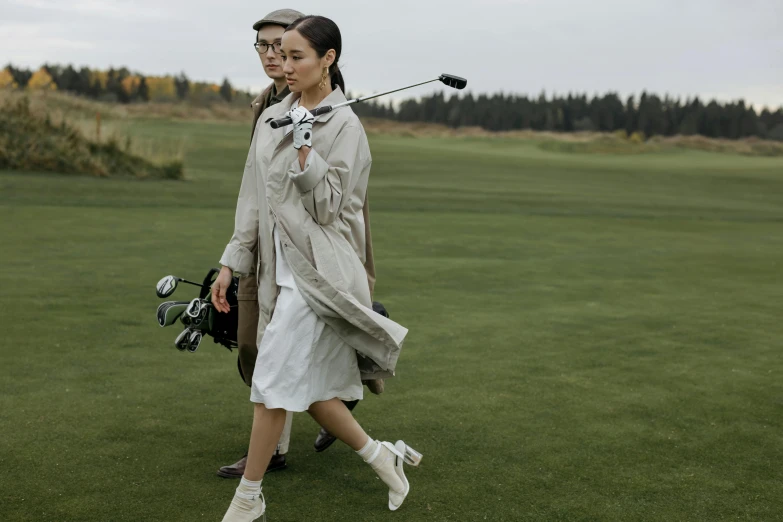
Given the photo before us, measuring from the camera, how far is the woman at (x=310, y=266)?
3471 mm

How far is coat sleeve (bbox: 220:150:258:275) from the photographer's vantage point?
3742 mm

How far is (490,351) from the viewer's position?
6.71 m

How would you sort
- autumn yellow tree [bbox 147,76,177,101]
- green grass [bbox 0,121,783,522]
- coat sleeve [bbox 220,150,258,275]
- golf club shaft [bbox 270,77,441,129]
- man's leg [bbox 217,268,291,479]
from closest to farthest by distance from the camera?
golf club shaft [bbox 270,77,441,129] → coat sleeve [bbox 220,150,258,275] → man's leg [bbox 217,268,291,479] → green grass [bbox 0,121,783,522] → autumn yellow tree [bbox 147,76,177,101]

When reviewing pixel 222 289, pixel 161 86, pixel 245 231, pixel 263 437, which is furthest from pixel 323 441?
pixel 161 86

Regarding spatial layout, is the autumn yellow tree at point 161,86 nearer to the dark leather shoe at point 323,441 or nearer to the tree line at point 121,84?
the tree line at point 121,84

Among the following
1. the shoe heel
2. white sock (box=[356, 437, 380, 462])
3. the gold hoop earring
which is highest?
the gold hoop earring

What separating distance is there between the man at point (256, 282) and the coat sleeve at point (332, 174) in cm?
42

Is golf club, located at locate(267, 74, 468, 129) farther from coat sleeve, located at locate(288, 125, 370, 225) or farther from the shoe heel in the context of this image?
the shoe heel

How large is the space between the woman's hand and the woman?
8.0 inches

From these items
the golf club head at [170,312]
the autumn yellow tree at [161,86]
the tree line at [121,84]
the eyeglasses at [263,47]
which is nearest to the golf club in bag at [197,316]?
the golf club head at [170,312]

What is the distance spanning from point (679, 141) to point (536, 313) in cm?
5963

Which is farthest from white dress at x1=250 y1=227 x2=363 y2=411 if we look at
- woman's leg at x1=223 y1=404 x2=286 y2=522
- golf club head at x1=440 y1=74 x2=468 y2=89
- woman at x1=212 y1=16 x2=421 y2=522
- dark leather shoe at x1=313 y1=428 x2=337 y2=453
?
dark leather shoe at x1=313 y1=428 x2=337 y2=453

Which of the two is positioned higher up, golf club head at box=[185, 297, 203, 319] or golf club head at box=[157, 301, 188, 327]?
golf club head at box=[185, 297, 203, 319]

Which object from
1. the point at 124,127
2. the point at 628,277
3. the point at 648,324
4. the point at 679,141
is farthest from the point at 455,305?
the point at 679,141
